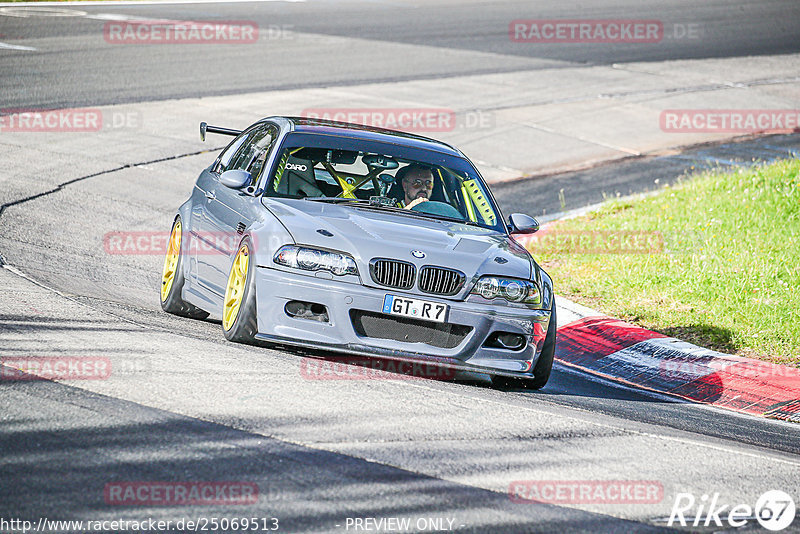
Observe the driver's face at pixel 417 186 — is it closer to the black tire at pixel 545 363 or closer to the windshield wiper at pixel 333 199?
the windshield wiper at pixel 333 199

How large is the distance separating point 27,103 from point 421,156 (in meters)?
10.8

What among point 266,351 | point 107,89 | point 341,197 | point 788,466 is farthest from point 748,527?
point 107,89

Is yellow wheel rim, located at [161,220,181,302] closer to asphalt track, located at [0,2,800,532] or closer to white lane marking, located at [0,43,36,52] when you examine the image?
asphalt track, located at [0,2,800,532]

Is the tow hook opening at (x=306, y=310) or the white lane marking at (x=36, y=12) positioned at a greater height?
the white lane marking at (x=36, y=12)

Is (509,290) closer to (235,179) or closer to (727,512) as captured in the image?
(235,179)

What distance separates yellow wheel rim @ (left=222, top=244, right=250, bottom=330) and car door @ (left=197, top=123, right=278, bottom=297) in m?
0.19

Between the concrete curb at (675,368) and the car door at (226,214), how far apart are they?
118 inches

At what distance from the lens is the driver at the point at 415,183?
827cm

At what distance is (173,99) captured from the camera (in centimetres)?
1902

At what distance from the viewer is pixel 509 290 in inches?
280

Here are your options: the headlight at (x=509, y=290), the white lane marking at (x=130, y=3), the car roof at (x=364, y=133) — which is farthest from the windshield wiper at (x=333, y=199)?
the white lane marking at (x=130, y=3)

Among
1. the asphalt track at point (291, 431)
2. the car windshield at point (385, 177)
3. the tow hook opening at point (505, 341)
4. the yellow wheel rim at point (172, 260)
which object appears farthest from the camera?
the yellow wheel rim at point (172, 260)

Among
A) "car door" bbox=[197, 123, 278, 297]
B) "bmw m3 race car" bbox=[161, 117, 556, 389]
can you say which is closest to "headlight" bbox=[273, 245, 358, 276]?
"bmw m3 race car" bbox=[161, 117, 556, 389]

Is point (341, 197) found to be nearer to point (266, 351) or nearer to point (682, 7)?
point (266, 351)
